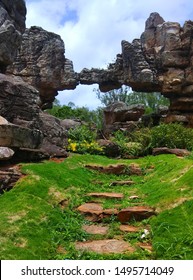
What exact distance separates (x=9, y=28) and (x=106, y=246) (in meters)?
7.24

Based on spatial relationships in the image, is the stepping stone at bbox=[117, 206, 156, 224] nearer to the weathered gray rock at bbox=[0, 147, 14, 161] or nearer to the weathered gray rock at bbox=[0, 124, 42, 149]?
the weathered gray rock at bbox=[0, 147, 14, 161]

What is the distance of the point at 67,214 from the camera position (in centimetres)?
587

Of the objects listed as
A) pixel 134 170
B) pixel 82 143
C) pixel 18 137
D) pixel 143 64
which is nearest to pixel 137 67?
pixel 143 64

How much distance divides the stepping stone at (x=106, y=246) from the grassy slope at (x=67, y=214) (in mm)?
158

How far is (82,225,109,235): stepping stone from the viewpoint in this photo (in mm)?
5273

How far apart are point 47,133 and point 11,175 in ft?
17.9

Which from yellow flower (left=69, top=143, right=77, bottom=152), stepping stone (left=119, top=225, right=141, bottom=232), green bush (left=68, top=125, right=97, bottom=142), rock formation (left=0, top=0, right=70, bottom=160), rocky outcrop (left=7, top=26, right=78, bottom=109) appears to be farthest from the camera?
rocky outcrop (left=7, top=26, right=78, bottom=109)

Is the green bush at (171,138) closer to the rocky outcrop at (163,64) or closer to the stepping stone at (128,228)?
the rocky outcrop at (163,64)

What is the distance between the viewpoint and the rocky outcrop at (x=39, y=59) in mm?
20641

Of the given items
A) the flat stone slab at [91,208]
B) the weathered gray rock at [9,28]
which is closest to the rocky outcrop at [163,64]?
the weathered gray rock at [9,28]

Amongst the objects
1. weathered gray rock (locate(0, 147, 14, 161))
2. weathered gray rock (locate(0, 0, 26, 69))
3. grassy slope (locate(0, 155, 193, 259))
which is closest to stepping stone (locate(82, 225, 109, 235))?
grassy slope (locate(0, 155, 193, 259))

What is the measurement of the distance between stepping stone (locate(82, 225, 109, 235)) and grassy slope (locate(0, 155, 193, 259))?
0.11 meters

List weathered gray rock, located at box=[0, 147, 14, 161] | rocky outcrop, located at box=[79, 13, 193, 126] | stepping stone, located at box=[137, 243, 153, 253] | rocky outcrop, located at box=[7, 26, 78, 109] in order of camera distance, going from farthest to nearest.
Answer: rocky outcrop, located at box=[7, 26, 78, 109] → rocky outcrop, located at box=[79, 13, 193, 126] → weathered gray rock, located at box=[0, 147, 14, 161] → stepping stone, located at box=[137, 243, 153, 253]

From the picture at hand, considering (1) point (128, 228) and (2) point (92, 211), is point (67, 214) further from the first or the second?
(1) point (128, 228)
